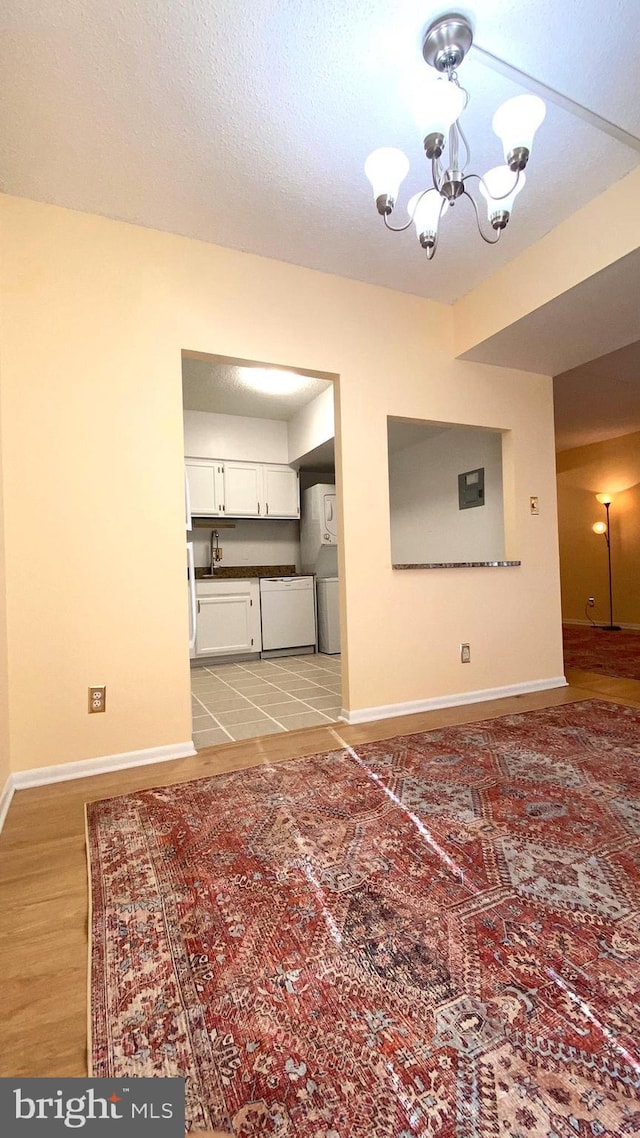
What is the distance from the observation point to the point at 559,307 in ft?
8.33

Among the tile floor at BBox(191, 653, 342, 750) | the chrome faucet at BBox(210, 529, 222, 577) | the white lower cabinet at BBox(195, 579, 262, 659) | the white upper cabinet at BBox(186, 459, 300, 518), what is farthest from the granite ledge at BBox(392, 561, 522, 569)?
the chrome faucet at BBox(210, 529, 222, 577)

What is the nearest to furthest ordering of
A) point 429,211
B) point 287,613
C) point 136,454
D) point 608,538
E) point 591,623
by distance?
point 429,211 < point 136,454 < point 287,613 < point 608,538 < point 591,623

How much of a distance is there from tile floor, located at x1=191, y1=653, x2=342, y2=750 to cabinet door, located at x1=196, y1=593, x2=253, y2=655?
7.2 inches

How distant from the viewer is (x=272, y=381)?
403cm

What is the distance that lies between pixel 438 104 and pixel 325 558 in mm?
3980

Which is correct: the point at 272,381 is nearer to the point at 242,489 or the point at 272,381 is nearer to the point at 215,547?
the point at 242,489

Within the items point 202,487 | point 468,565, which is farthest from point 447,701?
point 202,487

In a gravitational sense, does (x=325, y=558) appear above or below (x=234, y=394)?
below

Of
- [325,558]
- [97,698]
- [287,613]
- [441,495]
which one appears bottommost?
[97,698]

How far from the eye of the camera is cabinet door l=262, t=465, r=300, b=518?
5.16 m

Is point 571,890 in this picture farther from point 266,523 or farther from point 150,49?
point 266,523

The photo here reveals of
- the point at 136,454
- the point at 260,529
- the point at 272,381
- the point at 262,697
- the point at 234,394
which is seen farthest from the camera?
the point at 260,529

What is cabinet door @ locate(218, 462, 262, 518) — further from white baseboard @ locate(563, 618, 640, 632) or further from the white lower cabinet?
white baseboard @ locate(563, 618, 640, 632)

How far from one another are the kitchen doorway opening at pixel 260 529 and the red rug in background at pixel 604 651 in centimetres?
215
